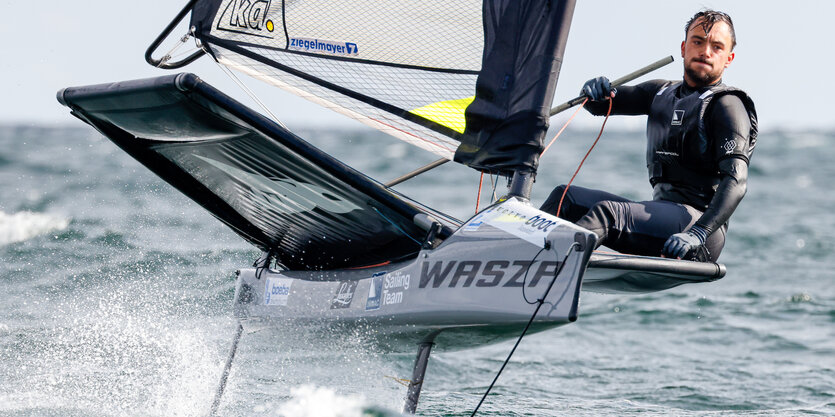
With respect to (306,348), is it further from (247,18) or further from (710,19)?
(710,19)

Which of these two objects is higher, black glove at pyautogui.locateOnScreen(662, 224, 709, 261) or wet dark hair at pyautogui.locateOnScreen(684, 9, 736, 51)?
Result: wet dark hair at pyautogui.locateOnScreen(684, 9, 736, 51)

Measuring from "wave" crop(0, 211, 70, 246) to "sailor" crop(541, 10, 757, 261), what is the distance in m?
4.77

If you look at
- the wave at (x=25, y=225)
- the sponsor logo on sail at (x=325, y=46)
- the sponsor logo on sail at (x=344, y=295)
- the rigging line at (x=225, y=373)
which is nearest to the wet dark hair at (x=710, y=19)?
the sponsor logo on sail at (x=325, y=46)

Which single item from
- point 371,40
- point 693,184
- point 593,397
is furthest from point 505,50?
point 593,397

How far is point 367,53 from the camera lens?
312cm

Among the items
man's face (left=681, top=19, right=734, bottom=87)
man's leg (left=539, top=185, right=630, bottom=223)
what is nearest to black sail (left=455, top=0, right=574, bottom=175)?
man's leg (left=539, top=185, right=630, bottom=223)

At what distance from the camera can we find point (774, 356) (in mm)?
4559

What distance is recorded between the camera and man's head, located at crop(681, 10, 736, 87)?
2.86 meters

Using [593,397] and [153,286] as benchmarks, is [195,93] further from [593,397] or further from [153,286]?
[153,286]

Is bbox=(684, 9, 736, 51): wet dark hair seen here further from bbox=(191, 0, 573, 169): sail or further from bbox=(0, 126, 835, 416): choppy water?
bbox=(0, 126, 835, 416): choppy water

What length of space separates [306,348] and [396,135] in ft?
2.84

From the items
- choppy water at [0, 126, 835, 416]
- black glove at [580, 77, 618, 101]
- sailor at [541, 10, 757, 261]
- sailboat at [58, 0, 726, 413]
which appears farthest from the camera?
choppy water at [0, 126, 835, 416]

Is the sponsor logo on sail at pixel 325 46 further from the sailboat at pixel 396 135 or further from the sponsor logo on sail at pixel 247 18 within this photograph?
the sponsor logo on sail at pixel 247 18

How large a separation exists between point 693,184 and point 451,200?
880 cm
